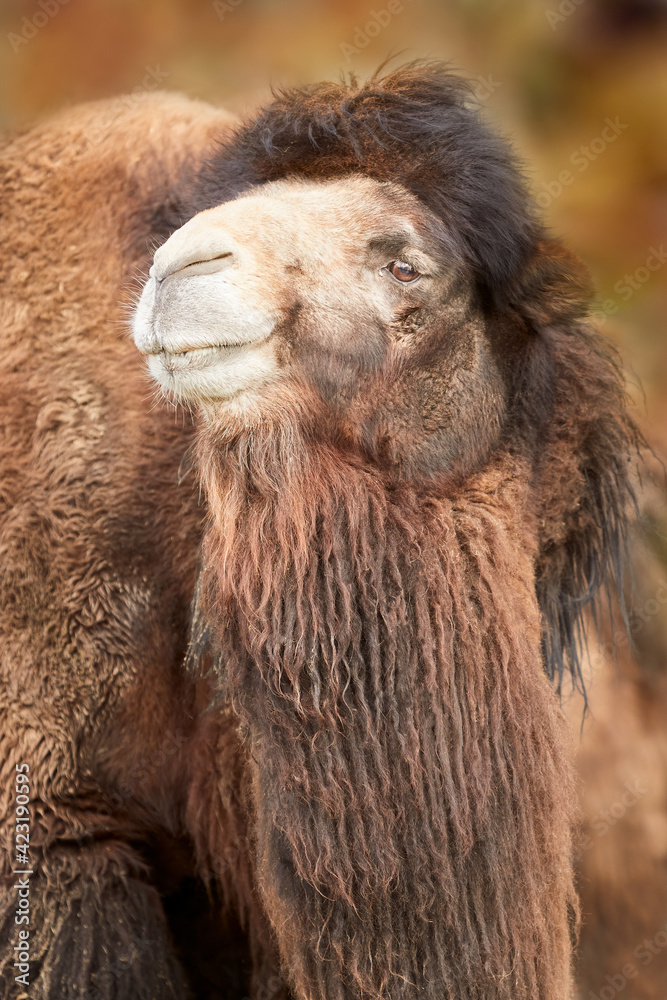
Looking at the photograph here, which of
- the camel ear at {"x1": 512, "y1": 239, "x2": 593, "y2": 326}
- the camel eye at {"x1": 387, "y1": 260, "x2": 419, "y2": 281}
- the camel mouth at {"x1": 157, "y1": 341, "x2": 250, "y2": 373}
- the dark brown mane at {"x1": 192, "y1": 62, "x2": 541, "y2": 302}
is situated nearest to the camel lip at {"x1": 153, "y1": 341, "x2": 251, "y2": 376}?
the camel mouth at {"x1": 157, "y1": 341, "x2": 250, "y2": 373}

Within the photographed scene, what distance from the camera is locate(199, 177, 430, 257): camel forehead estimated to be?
176cm

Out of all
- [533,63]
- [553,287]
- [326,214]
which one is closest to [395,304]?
[326,214]

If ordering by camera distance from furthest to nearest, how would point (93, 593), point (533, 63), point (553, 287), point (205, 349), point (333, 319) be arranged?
point (533, 63), point (93, 593), point (553, 287), point (333, 319), point (205, 349)

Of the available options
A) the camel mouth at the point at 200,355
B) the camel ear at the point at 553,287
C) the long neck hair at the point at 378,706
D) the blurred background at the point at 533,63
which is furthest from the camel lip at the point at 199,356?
the blurred background at the point at 533,63

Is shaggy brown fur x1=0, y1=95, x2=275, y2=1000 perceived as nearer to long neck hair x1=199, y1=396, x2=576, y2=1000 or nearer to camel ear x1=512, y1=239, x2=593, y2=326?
long neck hair x1=199, y1=396, x2=576, y2=1000

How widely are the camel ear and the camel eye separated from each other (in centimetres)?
26

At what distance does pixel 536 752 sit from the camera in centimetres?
188

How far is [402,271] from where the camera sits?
1.85 meters

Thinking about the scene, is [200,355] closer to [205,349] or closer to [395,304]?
[205,349]

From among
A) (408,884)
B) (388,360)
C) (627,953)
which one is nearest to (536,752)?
(408,884)

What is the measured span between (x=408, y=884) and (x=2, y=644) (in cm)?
110

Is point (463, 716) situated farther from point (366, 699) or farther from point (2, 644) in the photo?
point (2, 644)

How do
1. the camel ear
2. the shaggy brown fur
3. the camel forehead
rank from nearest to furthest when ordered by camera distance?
the camel forehead, the camel ear, the shaggy brown fur

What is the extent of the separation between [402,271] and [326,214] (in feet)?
0.65
